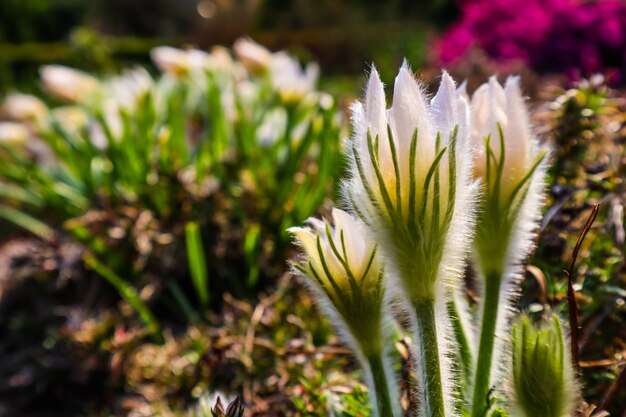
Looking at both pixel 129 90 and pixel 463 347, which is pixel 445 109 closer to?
pixel 463 347

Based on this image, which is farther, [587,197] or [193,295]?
[193,295]

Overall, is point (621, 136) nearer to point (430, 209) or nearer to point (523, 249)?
point (523, 249)

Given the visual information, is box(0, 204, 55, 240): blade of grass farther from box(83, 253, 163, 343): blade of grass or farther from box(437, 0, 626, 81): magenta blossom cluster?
box(437, 0, 626, 81): magenta blossom cluster

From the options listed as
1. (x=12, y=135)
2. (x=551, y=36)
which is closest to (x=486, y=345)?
(x=12, y=135)

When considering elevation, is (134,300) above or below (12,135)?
below

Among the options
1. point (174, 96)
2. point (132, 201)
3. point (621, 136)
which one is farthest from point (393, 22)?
point (621, 136)

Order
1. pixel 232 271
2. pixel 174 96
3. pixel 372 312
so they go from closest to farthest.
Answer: pixel 372 312 < pixel 232 271 < pixel 174 96

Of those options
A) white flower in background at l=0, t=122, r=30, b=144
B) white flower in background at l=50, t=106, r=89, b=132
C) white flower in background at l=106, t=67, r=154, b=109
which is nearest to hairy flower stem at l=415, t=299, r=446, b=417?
white flower in background at l=106, t=67, r=154, b=109

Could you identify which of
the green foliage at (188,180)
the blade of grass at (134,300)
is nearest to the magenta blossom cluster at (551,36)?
the green foliage at (188,180)
